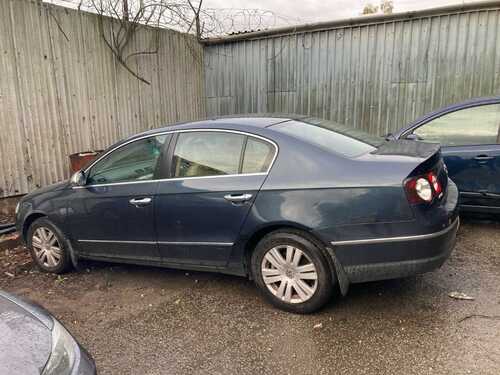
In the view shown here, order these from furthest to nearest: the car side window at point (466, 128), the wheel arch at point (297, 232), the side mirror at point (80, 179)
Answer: the car side window at point (466, 128) < the side mirror at point (80, 179) < the wheel arch at point (297, 232)

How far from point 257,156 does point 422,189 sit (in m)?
1.28

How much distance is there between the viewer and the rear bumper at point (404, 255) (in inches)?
111

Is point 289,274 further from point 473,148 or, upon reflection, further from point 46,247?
point 473,148

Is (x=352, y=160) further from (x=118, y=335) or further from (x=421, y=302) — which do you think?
(x=118, y=335)

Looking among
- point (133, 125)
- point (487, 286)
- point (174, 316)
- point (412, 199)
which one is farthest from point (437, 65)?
point (174, 316)

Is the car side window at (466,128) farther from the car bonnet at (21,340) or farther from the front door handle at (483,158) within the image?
the car bonnet at (21,340)

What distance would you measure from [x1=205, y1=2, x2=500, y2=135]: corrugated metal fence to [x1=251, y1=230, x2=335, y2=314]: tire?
210 inches

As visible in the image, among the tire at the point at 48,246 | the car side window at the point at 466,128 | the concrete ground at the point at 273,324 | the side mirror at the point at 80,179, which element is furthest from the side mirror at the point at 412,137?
the tire at the point at 48,246

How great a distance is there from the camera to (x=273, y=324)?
124 inches

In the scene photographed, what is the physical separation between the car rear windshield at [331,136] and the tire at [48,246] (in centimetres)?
263

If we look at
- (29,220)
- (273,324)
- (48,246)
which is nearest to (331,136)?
(273,324)

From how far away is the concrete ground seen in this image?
2664mm

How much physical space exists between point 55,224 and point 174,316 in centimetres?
182

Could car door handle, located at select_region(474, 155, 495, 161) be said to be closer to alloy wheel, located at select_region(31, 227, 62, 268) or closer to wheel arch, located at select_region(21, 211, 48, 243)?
alloy wheel, located at select_region(31, 227, 62, 268)
